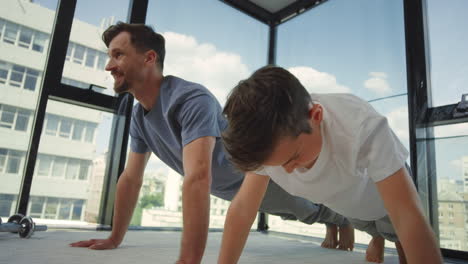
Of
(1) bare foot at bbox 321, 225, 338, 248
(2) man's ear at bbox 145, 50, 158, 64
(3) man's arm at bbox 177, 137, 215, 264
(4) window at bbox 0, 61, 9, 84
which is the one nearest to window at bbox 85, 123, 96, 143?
(4) window at bbox 0, 61, 9, 84

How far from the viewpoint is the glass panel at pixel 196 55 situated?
2.29 meters

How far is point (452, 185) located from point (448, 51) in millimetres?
777

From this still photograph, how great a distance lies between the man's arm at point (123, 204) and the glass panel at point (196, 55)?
3.37 ft

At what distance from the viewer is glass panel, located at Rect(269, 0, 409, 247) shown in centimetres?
206

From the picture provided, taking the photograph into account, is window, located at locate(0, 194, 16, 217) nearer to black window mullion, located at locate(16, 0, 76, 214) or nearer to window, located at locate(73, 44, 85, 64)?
black window mullion, located at locate(16, 0, 76, 214)

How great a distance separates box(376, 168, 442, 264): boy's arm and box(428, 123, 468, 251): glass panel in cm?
138

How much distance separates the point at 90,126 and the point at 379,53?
1985 millimetres

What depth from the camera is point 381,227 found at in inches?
45.1

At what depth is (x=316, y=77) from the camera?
102 inches

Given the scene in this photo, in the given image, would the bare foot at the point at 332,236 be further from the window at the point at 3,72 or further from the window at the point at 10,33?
the window at the point at 10,33

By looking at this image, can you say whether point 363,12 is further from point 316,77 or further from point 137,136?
point 137,136

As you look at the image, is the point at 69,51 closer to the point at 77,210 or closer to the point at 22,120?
the point at 22,120

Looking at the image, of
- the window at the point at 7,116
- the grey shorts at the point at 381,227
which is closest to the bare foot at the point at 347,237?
the grey shorts at the point at 381,227

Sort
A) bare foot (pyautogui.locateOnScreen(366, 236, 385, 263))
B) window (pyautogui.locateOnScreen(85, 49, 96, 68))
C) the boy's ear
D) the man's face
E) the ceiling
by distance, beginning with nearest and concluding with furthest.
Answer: the boy's ear, the man's face, bare foot (pyautogui.locateOnScreen(366, 236, 385, 263)), window (pyautogui.locateOnScreen(85, 49, 96, 68)), the ceiling
